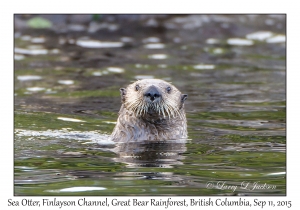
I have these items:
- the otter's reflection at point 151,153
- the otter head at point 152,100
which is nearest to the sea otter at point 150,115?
the otter head at point 152,100

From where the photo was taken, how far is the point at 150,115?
7.85 meters

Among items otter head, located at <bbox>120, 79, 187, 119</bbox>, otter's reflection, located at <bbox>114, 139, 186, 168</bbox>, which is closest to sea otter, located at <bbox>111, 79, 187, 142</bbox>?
otter head, located at <bbox>120, 79, 187, 119</bbox>

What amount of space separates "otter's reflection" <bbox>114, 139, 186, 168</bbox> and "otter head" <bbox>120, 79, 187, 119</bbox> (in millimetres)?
367

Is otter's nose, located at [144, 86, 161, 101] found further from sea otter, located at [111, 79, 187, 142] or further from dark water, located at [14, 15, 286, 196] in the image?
dark water, located at [14, 15, 286, 196]

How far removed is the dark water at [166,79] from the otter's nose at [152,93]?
0.70m

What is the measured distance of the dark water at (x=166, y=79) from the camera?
21.1 feet

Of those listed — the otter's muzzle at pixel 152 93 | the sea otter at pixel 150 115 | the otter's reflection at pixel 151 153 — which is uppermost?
the otter's muzzle at pixel 152 93

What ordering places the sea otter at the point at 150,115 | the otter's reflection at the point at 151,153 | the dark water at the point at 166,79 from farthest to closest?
1. the sea otter at the point at 150,115
2. the otter's reflection at the point at 151,153
3. the dark water at the point at 166,79

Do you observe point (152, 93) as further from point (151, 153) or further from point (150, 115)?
point (151, 153)

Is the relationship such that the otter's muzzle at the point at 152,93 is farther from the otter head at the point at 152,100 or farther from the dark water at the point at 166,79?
the dark water at the point at 166,79

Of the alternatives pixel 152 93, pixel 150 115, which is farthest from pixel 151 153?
pixel 152 93

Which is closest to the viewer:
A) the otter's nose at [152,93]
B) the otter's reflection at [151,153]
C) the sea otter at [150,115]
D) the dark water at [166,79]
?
the dark water at [166,79]
